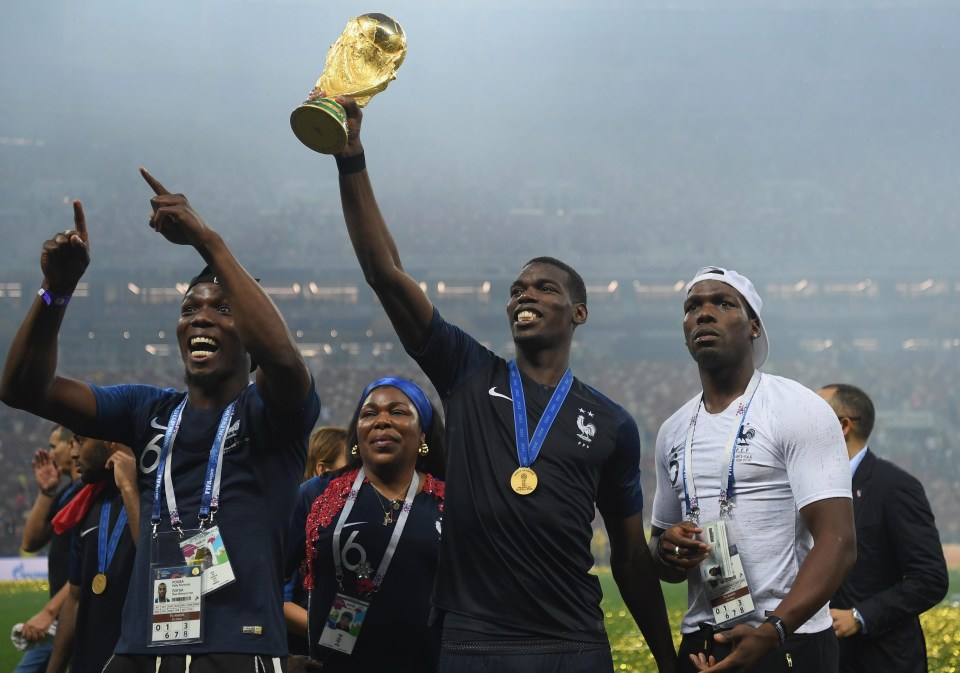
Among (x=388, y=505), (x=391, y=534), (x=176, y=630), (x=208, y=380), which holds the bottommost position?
(x=176, y=630)

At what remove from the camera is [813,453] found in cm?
247

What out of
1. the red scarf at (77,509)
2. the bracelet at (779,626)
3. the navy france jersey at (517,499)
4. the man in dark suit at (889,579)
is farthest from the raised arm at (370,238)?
the man in dark suit at (889,579)

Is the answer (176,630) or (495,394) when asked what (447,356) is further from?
(176,630)

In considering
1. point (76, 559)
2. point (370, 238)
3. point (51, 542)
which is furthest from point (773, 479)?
point (51, 542)

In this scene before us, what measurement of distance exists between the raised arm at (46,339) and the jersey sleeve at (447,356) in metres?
Result: 0.87

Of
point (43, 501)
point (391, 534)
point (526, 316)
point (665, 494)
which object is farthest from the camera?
point (43, 501)

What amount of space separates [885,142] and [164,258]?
2373cm

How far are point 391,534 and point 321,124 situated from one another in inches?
57.4

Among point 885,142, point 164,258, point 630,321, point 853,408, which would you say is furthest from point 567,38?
point 853,408

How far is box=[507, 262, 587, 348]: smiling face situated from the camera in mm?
2736

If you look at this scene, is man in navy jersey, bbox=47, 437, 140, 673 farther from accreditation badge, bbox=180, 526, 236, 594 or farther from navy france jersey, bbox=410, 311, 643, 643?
navy france jersey, bbox=410, 311, 643, 643

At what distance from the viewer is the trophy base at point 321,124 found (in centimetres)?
229

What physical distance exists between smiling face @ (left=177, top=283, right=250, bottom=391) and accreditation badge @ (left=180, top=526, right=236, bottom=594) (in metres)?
0.41

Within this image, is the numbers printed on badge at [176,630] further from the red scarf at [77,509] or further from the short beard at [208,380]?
the red scarf at [77,509]
